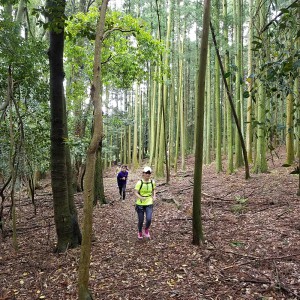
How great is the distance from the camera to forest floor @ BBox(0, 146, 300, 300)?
4.00 m

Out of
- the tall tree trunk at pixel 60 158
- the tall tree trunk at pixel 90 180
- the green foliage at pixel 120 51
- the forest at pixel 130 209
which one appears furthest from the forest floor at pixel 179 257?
the green foliage at pixel 120 51

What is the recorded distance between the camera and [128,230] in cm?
706

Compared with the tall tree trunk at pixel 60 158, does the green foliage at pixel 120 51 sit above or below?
above

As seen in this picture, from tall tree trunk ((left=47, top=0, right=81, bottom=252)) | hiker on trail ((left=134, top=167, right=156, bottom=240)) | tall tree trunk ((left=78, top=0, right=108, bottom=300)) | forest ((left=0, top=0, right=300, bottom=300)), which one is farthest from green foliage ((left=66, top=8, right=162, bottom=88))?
tall tree trunk ((left=78, top=0, right=108, bottom=300))

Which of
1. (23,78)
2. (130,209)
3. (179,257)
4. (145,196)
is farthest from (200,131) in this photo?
(130,209)

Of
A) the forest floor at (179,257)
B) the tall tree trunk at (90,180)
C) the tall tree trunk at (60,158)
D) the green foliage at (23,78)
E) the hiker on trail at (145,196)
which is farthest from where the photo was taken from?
the hiker on trail at (145,196)

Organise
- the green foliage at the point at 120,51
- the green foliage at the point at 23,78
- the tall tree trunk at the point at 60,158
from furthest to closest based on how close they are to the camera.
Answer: the green foliage at the point at 120,51
the green foliage at the point at 23,78
the tall tree trunk at the point at 60,158

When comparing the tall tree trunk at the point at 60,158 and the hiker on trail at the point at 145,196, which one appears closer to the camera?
the tall tree trunk at the point at 60,158

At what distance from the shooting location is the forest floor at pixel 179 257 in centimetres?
400

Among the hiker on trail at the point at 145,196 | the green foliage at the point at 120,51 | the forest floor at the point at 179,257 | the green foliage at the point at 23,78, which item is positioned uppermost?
the green foliage at the point at 120,51

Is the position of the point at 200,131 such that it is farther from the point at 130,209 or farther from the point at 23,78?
the point at 130,209

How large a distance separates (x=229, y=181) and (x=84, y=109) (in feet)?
21.2

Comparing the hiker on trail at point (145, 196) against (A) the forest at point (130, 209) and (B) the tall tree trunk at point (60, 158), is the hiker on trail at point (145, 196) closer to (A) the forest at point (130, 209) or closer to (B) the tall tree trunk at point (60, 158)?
(A) the forest at point (130, 209)

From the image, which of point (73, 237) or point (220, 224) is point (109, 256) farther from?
point (220, 224)
